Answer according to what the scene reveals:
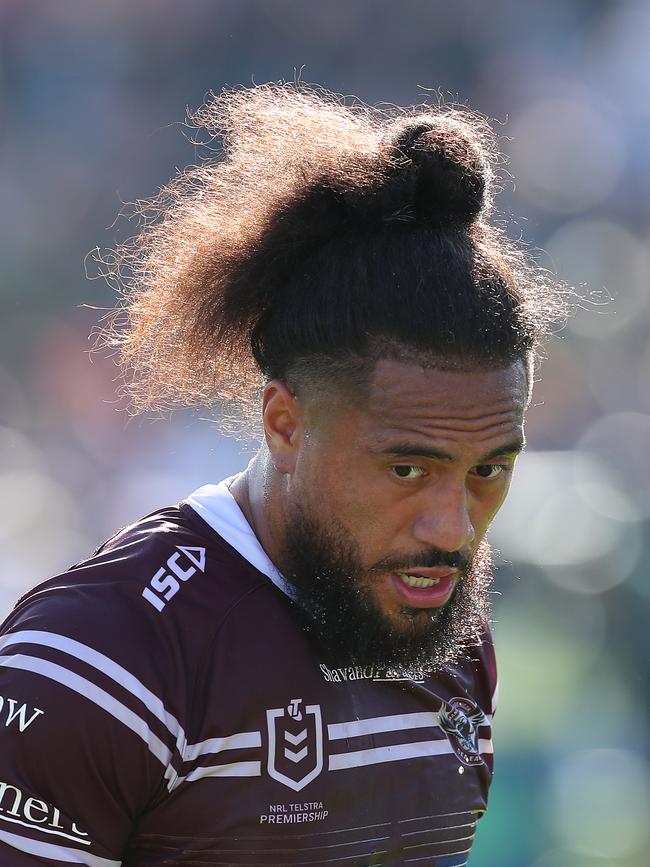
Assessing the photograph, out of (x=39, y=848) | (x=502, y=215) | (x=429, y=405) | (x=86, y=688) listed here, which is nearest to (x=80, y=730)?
(x=86, y=688)

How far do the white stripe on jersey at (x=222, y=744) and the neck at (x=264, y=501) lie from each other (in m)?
0.34

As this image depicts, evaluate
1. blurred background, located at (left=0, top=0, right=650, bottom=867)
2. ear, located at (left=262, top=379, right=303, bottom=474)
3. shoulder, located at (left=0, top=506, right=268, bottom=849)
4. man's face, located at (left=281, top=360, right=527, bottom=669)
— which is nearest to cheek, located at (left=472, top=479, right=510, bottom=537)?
man's face, located at (left=281, top=360, right=527, bottom=669)

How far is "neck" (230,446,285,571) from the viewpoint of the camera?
2.08m

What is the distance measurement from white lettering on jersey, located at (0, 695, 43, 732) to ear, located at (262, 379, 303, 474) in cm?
65

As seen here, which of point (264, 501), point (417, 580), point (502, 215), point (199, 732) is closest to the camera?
point (199, 732)

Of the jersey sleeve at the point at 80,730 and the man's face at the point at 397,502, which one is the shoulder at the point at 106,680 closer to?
the jersey sleeve at the point at 80,730

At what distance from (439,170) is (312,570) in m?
0.80

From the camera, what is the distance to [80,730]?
5.44ft

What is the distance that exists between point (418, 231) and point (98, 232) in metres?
6.36

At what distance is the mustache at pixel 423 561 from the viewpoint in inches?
76.8

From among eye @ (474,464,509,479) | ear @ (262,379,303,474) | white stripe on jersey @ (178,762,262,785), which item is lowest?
white stripe on jersey @ (178,762,262,785)

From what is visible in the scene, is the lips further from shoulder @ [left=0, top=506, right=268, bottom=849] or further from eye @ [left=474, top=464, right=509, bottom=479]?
shoulder @ [left=0, top=506, right=268, bottom=849]

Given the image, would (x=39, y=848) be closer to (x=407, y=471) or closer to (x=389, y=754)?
(x=389, y=754)

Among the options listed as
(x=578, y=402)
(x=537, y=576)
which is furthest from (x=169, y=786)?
(x=578, y=402)
